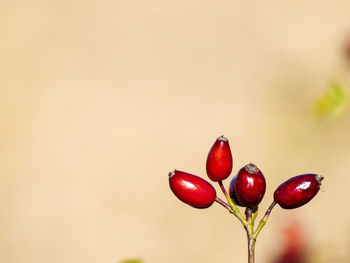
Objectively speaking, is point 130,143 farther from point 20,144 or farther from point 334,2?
point 334,2

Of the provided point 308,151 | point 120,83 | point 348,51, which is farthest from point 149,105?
point 348,51

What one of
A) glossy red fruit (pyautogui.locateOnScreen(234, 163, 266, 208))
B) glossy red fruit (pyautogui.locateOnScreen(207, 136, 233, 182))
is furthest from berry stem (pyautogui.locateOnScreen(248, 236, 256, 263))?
glossy red fruit (pyautogui.locateOnScreen(207, 136, 233, 182))

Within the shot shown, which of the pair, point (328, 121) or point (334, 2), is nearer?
point (328, 121)

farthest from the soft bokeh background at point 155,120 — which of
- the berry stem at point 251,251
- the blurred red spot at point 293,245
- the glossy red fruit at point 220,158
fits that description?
the berry stem at point 251,251

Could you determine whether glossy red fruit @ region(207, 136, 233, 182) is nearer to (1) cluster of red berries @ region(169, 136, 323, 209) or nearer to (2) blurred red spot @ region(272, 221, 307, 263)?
(1) cluster of red berries @ region(169, 136, 323, 209)

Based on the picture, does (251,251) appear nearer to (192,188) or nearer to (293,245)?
(192,188)

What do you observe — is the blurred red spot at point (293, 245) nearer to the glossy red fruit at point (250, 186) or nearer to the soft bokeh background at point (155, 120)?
the soft bokeh background at point (155, 120)
